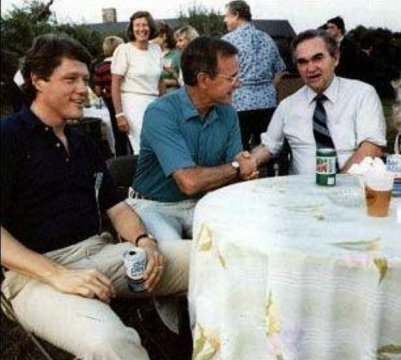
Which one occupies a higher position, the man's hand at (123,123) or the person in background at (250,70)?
the person in background at (250,70)

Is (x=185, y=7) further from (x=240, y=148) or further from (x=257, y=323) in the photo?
(x=257, y=323)

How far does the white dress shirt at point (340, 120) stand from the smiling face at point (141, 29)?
8.36ft

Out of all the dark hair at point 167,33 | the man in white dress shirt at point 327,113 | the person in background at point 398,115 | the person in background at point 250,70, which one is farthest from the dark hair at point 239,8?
the person in background at point 398,115

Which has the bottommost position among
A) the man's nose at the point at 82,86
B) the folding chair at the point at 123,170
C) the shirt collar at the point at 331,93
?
the folding chair at the point at 123,170

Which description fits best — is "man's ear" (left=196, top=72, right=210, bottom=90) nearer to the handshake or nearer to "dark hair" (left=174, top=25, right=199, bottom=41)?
the handshake

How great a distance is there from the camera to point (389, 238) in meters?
1.90

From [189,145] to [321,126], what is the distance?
0.75 metres

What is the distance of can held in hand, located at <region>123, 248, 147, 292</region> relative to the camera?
2156 millimetres

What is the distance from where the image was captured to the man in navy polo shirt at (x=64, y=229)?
6.46ft

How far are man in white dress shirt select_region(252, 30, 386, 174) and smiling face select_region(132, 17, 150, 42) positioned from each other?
2.41 metres

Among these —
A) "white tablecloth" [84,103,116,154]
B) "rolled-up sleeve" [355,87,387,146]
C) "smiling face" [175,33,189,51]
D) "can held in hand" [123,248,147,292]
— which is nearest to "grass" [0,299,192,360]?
"can held in hand" [123,248,147,292]

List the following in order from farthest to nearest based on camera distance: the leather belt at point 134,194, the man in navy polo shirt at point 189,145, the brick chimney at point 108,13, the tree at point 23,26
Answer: the brick chimney at point 108,13, the leather belt at point 134,194, the man in navy polo shirt at point 189,145, the tree at point 23,26

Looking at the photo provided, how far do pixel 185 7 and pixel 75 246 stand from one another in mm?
12741

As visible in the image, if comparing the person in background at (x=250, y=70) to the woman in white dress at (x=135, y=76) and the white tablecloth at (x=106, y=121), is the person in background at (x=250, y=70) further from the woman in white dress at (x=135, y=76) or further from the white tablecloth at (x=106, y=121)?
the white tablecloth at (x=106, y=121)
